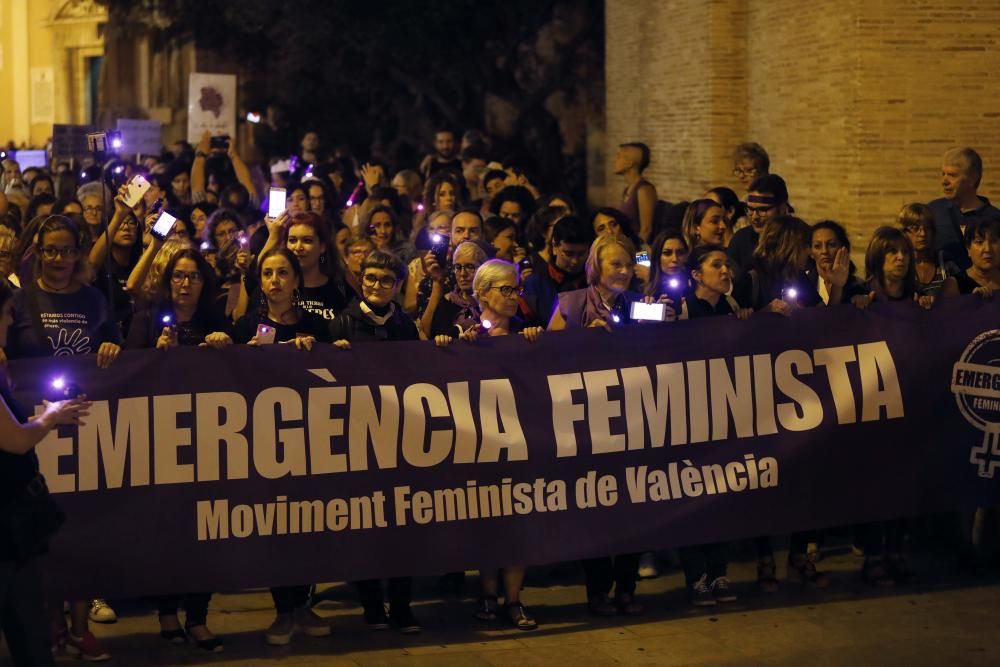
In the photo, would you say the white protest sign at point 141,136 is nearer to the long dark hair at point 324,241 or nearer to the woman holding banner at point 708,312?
the long dark hair at point 324,241

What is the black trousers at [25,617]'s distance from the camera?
251 inches

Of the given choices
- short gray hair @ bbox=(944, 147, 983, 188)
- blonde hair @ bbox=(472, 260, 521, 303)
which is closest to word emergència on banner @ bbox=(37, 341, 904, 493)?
blonde hair @ bbox=(472, 260, 521, 303)

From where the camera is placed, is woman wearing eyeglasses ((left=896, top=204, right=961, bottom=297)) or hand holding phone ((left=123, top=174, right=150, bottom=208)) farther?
hand holding phone ((left=123, top=174, right=150, bottom=208))

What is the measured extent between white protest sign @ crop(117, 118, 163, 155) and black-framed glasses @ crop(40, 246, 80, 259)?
1125 centimetres

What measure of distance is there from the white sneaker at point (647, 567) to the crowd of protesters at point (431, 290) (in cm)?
1

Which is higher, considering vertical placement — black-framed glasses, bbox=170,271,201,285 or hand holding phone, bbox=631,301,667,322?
black-framed glasses, bbox=170,271,201,285

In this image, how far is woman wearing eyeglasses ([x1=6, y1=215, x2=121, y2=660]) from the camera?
7.95 meters

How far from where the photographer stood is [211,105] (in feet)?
66.2

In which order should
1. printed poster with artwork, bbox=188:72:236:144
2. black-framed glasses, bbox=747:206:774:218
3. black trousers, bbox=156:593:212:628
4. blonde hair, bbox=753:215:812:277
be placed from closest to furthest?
black trousers, bbox=156:593:212:628
blonde hair, bbox=753:215:812:277
black-framed glasses, bbox=747:206:774:218
printed poster with artwork, bbox=188:72:236:144

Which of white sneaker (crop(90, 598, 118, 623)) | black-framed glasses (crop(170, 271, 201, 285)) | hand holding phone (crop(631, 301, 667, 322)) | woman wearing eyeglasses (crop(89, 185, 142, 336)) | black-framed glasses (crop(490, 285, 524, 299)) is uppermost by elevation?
woman wearing eyeglasses (crop(89, 185, 142, 336))

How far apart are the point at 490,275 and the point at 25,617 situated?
2857 millimetres

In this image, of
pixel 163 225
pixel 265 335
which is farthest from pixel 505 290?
pixel 163 225

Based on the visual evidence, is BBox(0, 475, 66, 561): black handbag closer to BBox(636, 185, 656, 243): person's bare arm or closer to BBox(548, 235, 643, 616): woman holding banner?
BBox(548, 235, 643, 616): woman holding banner

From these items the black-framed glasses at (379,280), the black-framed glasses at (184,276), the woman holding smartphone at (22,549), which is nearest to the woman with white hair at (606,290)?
the black-framed glasses at (379,280)
